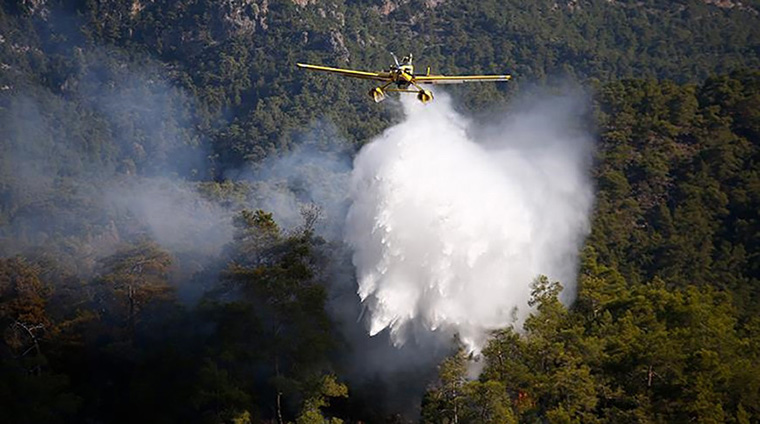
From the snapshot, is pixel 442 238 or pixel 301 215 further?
pixel 301 215

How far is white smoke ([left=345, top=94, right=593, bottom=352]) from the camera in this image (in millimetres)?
47438

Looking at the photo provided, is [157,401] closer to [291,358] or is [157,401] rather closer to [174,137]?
[291,358]

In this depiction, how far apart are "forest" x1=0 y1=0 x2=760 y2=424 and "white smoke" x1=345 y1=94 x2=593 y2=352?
6.86 feet

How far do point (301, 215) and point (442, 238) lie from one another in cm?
2719

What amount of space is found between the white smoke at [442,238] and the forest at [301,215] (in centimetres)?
209

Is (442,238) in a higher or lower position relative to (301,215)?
lower

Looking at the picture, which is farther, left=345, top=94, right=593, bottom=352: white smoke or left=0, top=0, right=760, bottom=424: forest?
left=345, top=94, right=593, bottom=352: white smoke

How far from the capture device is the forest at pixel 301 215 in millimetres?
42125

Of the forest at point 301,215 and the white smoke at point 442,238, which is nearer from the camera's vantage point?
the forest at point 301,215

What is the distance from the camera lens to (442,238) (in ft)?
158

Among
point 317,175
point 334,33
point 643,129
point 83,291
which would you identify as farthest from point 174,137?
point 83,291

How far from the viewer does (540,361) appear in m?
41.2

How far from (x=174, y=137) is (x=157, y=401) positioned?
3478 inches

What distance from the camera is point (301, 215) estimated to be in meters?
73.8
